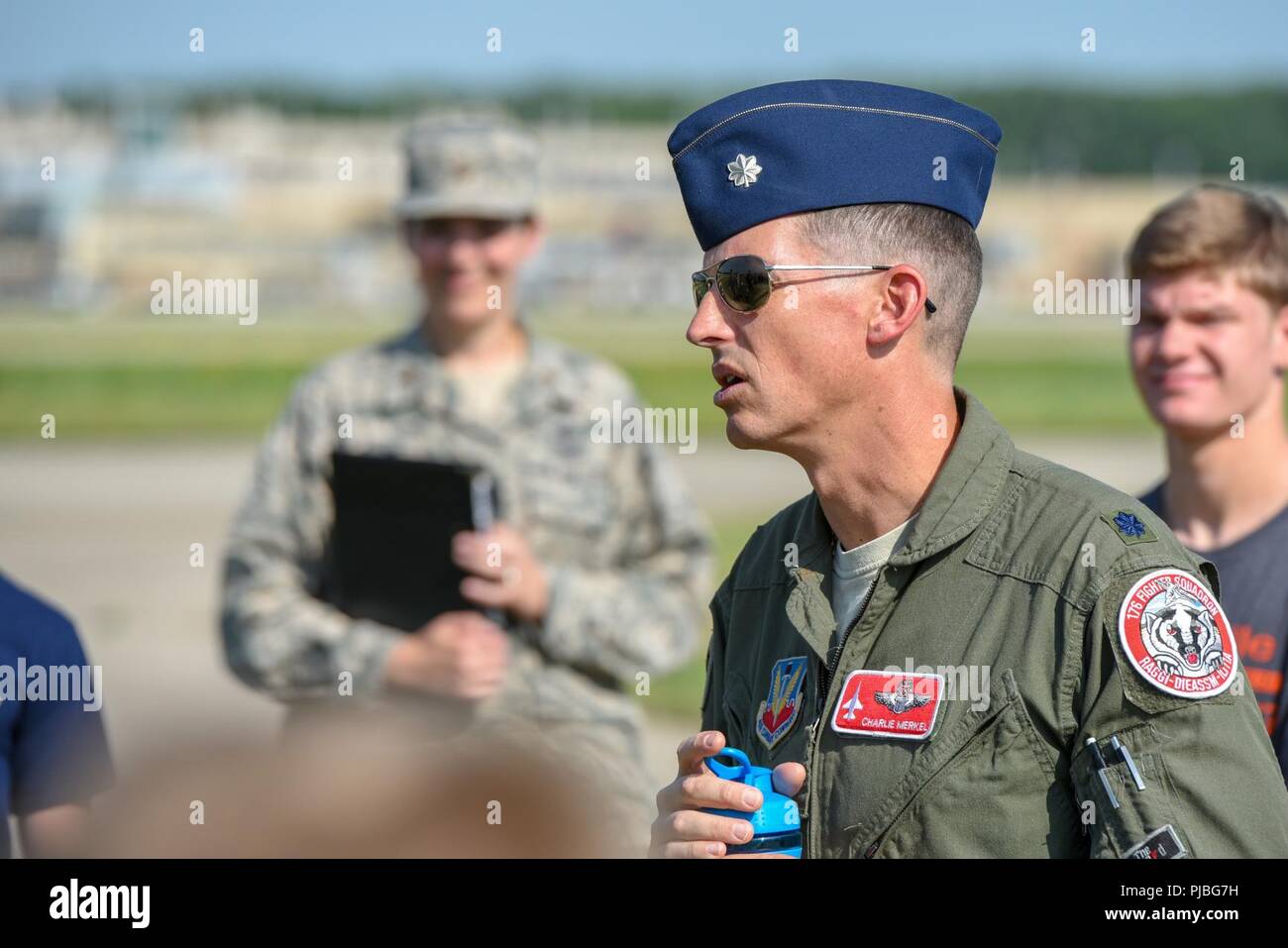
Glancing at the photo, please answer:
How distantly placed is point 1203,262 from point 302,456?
248 cm

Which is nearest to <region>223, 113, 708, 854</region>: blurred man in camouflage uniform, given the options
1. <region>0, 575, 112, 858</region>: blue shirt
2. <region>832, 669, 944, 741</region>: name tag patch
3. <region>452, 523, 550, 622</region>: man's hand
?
<region>452, 523, 550, 622</region>: man's hand

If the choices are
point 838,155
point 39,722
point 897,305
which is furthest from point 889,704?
point 39,722

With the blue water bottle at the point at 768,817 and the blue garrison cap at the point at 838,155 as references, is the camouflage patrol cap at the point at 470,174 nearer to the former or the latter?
the blue garrison cap at the point at 838,155

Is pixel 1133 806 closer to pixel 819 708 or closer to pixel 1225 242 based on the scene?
pixel 819 708

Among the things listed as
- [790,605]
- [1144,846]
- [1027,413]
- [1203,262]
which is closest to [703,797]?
[790,605]

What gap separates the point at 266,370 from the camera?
1372 inches

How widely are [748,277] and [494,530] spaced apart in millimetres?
1933

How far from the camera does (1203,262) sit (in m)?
3.85

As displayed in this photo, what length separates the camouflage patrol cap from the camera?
15.5ft

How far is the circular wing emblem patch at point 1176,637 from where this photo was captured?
6.76 ft

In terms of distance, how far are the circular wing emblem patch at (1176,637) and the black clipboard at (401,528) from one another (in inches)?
93.8

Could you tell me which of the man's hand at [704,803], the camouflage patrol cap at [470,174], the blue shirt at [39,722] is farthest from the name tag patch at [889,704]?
the camouflage patrol cap at [470,174]

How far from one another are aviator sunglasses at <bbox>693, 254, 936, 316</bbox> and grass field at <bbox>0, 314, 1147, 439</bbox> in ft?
73.7

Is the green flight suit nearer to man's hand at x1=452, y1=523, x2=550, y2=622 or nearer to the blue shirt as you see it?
the blue shirt
